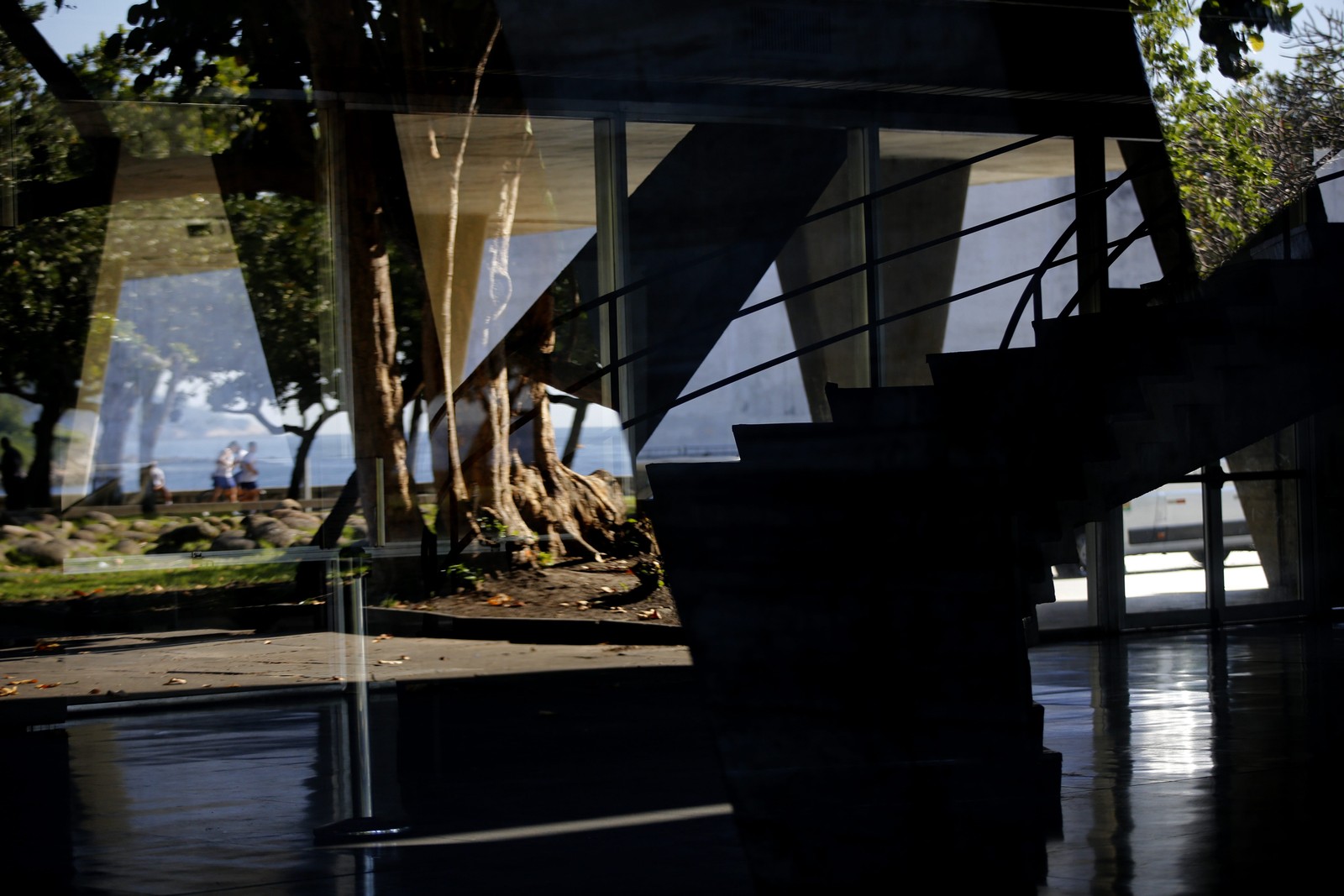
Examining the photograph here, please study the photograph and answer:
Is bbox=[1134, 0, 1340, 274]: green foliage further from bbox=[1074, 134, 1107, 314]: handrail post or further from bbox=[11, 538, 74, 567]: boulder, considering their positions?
bbox=[11, 538, 74, 567]: boulder

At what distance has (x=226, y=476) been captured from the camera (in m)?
7.54

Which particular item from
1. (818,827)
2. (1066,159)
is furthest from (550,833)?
(1066,159)

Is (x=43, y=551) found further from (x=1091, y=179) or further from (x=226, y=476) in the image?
(x=1091, y=179)

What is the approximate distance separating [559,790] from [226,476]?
390 centimetres

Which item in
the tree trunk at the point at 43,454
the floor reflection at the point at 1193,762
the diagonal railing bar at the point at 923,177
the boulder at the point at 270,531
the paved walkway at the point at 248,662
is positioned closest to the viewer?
the floor reflection at the point at 1193,762

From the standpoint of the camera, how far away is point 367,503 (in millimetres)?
7633

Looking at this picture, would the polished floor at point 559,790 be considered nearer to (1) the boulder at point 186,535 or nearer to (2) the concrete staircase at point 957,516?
(2) the concrete staircase at point 957,516

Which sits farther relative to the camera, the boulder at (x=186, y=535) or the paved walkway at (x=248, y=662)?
the boulder at (x=186, y=535)

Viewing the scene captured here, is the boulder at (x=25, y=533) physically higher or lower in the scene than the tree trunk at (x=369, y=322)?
lower

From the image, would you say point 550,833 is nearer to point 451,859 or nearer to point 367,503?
point 451,859

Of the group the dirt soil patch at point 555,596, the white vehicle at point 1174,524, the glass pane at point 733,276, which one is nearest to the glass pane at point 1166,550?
the white vehicle at point 1174,524

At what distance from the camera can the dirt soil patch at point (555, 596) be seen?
7660 mm

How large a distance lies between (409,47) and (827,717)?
4.65 m

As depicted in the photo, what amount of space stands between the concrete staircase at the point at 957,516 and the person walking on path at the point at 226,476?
3.15 meters
